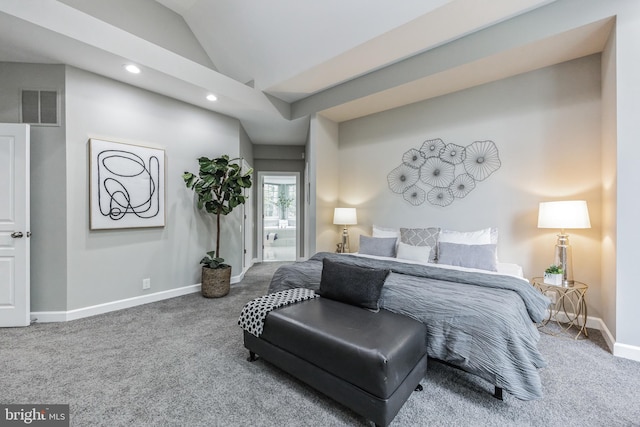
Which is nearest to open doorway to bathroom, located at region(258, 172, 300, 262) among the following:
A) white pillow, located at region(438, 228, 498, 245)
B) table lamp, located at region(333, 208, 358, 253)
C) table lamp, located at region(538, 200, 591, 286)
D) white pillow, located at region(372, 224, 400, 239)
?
table lamp, located at region(333, 208, 358, 253)

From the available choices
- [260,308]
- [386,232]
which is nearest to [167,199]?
[260,308]

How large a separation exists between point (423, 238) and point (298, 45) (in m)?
2.77

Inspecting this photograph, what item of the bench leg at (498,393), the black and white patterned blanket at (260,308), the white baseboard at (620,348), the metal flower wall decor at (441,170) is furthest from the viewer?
the metal flower wall decor at (441,170)

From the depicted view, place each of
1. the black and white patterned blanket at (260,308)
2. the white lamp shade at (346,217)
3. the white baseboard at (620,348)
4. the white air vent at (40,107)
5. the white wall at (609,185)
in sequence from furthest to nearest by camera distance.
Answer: the white lamp shade at (346,217) < the white air vent at (40,107) < the white wall at (609,185) < the white baseboard at (620,348) < the black and white patterned blanket at (260,308)

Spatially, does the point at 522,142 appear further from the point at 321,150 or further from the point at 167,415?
the point at 167,415

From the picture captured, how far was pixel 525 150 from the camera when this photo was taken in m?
3.11

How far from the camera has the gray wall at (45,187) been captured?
283 cm

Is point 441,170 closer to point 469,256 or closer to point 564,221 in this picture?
point 469,256

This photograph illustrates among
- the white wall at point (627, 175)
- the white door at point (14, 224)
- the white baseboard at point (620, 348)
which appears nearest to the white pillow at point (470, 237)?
the white wall at point (627, 175)

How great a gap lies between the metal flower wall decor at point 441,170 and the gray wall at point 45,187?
4.04 metres

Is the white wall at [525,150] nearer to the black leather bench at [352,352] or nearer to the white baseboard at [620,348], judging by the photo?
the white baseboard at [620,348]

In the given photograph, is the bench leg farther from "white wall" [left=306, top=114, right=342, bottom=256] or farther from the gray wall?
the gray wall

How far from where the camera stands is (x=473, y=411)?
5.34ft

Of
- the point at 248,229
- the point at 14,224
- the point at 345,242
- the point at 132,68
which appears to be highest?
the point at 132,68
